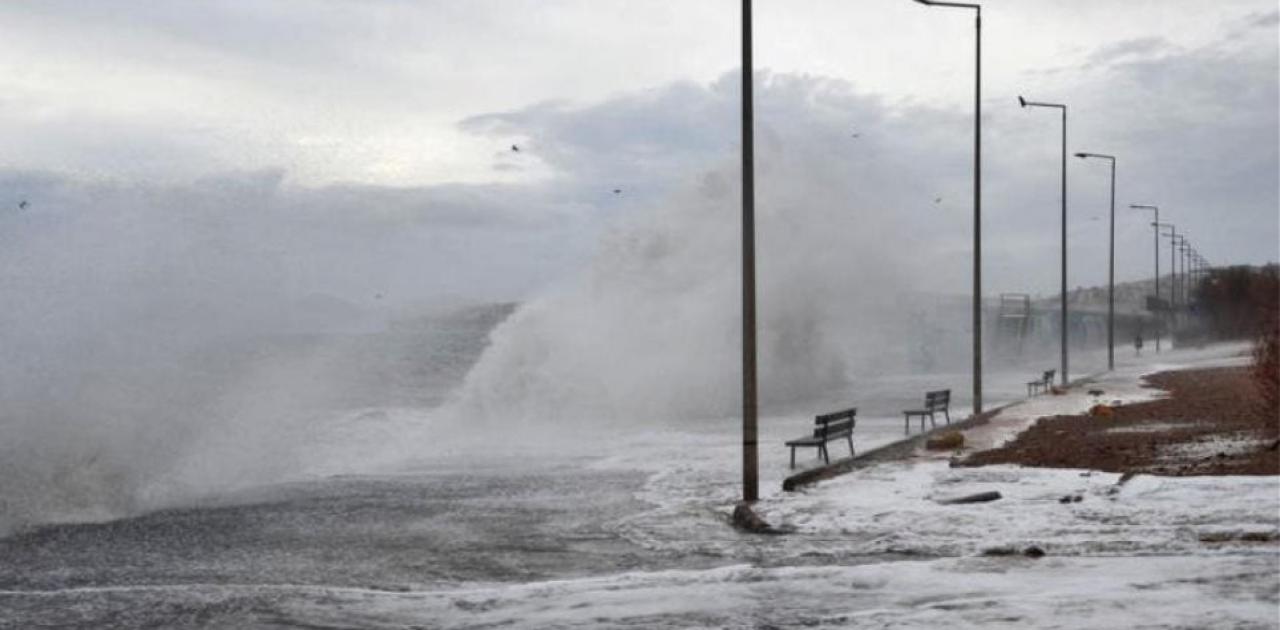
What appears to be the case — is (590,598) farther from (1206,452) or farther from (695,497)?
(1206,452)

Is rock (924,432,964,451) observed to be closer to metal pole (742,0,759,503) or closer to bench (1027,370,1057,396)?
metal pole (742,0,759,503)

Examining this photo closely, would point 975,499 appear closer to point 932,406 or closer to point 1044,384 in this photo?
point 932,406

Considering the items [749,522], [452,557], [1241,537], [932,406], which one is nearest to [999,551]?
[1241,537]

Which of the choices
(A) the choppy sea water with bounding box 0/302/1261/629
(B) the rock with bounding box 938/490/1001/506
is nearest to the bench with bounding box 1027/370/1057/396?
(A) the choppy sea water with bounding box 0/302/1261/629

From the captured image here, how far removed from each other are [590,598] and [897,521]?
4.50 metres

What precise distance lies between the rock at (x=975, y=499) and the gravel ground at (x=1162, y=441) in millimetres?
2582

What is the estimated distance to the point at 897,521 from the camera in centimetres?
1373

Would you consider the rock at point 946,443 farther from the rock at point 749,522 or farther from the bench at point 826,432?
the rock at point 749,522

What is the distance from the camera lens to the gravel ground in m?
16.8

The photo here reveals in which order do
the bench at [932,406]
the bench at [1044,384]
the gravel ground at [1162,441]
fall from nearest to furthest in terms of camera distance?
the gravel ground at [1162,441] → the bench at [932,406] → the bench at [1044,384]

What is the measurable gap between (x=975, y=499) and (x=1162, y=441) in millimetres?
7433

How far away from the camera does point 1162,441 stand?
67.8 ft

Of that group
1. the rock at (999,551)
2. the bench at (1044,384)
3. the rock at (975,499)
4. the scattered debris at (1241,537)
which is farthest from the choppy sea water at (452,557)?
the bench at (1044,384)

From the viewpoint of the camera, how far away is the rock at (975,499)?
1457cm
